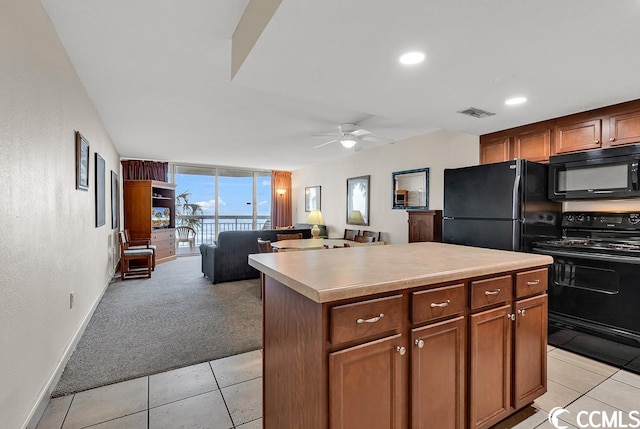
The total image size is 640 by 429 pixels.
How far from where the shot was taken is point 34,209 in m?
1.73

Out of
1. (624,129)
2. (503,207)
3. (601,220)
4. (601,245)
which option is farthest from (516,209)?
(624,129)

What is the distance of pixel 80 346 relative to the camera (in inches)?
106

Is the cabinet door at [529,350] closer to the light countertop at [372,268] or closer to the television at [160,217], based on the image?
the light countertop at [372,268]

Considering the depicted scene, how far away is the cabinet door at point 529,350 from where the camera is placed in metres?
1.76

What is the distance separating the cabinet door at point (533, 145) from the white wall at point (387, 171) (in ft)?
1.77

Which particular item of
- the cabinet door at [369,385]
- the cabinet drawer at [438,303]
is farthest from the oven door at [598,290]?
the cabinet door at [369,385]

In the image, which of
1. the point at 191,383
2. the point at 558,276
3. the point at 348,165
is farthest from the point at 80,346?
the point at 348,165

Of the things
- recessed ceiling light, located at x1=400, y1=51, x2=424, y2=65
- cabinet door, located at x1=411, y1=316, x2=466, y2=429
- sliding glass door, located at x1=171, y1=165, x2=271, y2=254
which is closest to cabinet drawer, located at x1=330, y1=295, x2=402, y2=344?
cabinet door, located at x1=411, y1=316, x2=466, y2=429

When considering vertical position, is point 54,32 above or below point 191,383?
above

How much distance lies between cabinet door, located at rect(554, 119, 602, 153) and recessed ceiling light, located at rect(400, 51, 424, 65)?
2161 millimetres

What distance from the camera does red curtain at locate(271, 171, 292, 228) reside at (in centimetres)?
929

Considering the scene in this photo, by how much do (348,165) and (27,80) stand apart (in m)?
5.67

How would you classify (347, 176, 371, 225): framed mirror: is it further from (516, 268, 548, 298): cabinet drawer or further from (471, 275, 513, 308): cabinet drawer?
(471, 275, 513, 308): cabinet drawer

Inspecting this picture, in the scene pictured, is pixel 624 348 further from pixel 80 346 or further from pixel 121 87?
pixel 121 87
